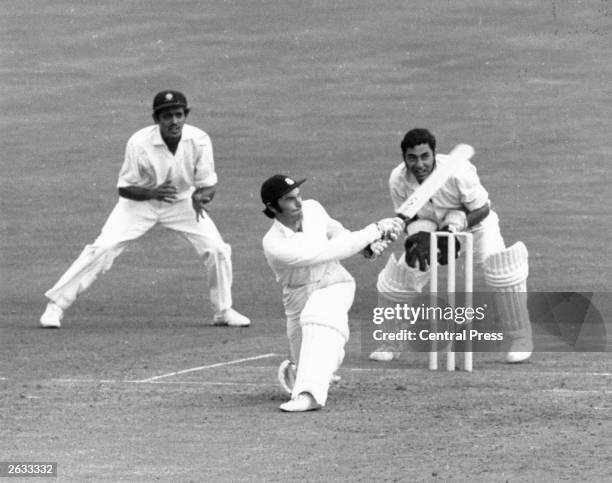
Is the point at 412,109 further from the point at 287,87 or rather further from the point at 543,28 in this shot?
the point at 543,28

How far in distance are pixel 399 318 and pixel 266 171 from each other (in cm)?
941

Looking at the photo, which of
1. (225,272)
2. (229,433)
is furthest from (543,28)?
(229,433)

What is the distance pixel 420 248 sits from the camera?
35.0 feet

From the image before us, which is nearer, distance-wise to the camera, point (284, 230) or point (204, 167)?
point (284, 230)

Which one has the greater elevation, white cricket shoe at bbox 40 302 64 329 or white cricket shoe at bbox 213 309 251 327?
white cricket shoe at bbox 40 302 64 329

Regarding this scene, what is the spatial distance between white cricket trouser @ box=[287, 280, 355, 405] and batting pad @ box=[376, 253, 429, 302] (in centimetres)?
177

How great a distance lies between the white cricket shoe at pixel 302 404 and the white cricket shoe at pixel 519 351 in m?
2.30

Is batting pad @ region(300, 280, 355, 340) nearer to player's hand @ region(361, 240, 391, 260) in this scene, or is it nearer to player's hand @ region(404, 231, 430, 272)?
player's hand @ region(361, 240, 391, 260)

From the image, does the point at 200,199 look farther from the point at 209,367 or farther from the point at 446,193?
the point at 446,193

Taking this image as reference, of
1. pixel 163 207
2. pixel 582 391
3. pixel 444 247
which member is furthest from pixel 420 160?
pixel 163 207

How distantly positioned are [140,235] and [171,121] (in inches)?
40.7

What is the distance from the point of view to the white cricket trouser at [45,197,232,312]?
13.4 metres

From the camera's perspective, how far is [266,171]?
2042 centimetres

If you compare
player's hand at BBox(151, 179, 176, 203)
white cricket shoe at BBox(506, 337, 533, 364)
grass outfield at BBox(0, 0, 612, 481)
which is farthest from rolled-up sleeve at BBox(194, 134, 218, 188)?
white cricket shoe at BBox(506, 337, 533, 364)
